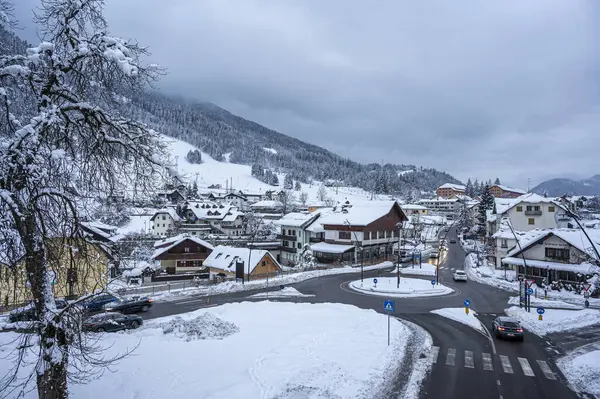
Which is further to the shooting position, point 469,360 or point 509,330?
point 509,330

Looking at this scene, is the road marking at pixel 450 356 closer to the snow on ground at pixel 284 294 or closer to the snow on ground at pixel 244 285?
the snow on ground at pixel 284 294

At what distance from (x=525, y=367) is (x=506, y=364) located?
0.86 metres

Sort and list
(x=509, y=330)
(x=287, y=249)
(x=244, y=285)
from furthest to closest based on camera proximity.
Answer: (x=287, y=249) < (x=244, y=285) < (x=509, y=330)

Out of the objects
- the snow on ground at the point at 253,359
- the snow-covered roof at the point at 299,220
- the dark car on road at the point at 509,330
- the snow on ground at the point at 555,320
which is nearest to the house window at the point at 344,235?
the snow-covered roof at the point at 299,220

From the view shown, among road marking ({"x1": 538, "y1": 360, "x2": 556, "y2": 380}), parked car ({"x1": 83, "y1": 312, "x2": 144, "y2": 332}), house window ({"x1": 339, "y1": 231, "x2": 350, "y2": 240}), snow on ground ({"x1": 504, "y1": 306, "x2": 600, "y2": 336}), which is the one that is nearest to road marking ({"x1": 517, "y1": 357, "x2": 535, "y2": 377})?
road marking ({"x1": 538, "y1": 360, "x2": 556, "y2": 380})

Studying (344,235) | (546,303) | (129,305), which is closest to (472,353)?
(546,303)

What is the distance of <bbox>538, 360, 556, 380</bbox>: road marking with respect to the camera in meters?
17.3

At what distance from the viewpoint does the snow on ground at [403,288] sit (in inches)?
1572

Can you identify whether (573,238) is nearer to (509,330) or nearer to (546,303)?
(546,303)

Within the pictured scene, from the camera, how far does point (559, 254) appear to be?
146 feet

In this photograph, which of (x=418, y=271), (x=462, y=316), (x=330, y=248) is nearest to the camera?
(x=462, y=316)

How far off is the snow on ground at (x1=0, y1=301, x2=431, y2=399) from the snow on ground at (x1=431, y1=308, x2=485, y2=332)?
5639mm

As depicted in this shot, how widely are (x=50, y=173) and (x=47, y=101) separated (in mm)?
1701

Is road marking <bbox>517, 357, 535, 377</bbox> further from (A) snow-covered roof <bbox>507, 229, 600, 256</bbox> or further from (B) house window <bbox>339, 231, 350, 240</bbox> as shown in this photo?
(B) house window <bbox>339, 231, 350, 240</bbox>
